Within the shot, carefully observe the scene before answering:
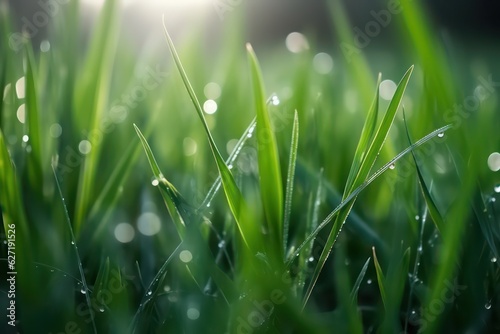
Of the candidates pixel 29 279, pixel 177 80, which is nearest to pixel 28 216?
pixel 29 279

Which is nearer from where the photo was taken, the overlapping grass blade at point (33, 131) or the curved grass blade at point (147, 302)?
the curved grass blade at point (147, 302)

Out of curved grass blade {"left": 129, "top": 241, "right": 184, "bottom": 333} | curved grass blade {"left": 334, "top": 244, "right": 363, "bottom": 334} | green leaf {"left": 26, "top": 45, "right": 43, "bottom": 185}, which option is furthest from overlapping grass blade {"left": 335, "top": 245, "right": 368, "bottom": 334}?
green leaf {"left": 26, "top": 45, "right": 43, "bottom": 185}

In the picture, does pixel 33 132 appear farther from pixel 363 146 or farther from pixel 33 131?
pixel 363 146

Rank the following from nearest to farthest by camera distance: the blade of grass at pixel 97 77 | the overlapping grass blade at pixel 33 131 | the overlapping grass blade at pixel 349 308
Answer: the overlapping grass blade at pixel 349 308 → the overlapping grass blade at pixel 33 131 → the blade of grass at pixel 97 77

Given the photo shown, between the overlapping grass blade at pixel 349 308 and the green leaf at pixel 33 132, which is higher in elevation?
the green leaf at pixel 33 132

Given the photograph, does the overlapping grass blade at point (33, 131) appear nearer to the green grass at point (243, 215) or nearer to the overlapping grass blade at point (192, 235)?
the green grass at point (243, 215)

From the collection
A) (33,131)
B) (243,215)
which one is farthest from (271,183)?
(33,131)

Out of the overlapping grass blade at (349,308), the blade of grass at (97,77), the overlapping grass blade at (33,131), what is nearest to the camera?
the overlapping grass blade at (349,308)

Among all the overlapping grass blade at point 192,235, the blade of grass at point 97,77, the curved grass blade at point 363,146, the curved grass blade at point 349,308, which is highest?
the blade of grass at point 97,77

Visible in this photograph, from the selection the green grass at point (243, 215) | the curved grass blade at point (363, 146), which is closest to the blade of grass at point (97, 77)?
the green grass at point (243, 215)

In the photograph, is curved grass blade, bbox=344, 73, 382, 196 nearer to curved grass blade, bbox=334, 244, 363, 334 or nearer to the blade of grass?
curved grass blade, bbox=334, 244, 363, 334
